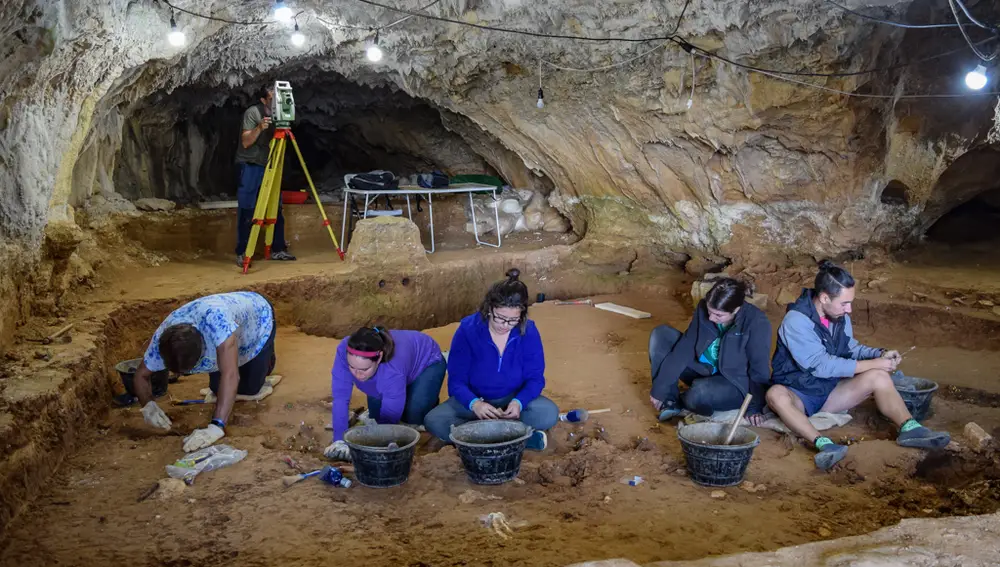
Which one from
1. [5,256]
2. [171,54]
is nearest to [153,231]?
[171,54]

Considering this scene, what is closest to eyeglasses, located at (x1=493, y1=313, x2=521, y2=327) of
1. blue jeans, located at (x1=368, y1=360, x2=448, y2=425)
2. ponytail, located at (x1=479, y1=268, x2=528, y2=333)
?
ponytail, located at (x1=479, y1=268, x2=528, y2=333)

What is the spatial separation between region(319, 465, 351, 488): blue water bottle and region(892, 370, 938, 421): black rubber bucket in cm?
307

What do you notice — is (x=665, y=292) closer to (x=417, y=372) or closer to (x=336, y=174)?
(x=417, y=372)

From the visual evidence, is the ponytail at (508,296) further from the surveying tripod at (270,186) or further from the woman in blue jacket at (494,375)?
the surveying tripod at (270,186)

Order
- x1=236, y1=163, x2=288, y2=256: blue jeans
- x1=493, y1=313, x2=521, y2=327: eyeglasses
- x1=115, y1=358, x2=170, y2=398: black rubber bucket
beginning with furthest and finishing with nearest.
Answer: x1=236, y1=163, x2=288, y2=256: blue jeans < x1=115, y1=358, x2=170, y2=398: black rubber bucket < x1=493, y1=313, x2=521, y2=327: eyeglasses

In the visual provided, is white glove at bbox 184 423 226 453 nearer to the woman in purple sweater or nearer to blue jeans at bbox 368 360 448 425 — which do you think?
the woman in purple sweater

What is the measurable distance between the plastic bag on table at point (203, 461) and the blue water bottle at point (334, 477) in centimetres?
56

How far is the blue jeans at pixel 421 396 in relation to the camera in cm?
440

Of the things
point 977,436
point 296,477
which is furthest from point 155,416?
point 977,436

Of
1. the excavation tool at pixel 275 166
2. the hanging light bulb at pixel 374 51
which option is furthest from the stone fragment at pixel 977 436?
the hanging light bulb at pixel 374 51

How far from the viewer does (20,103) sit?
488 centimetres

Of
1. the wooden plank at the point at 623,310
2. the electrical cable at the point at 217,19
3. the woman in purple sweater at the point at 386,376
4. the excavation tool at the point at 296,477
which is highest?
the electrical cable at the point at 217,19

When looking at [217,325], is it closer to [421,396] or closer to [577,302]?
[421,396]

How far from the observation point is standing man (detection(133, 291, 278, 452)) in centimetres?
413
